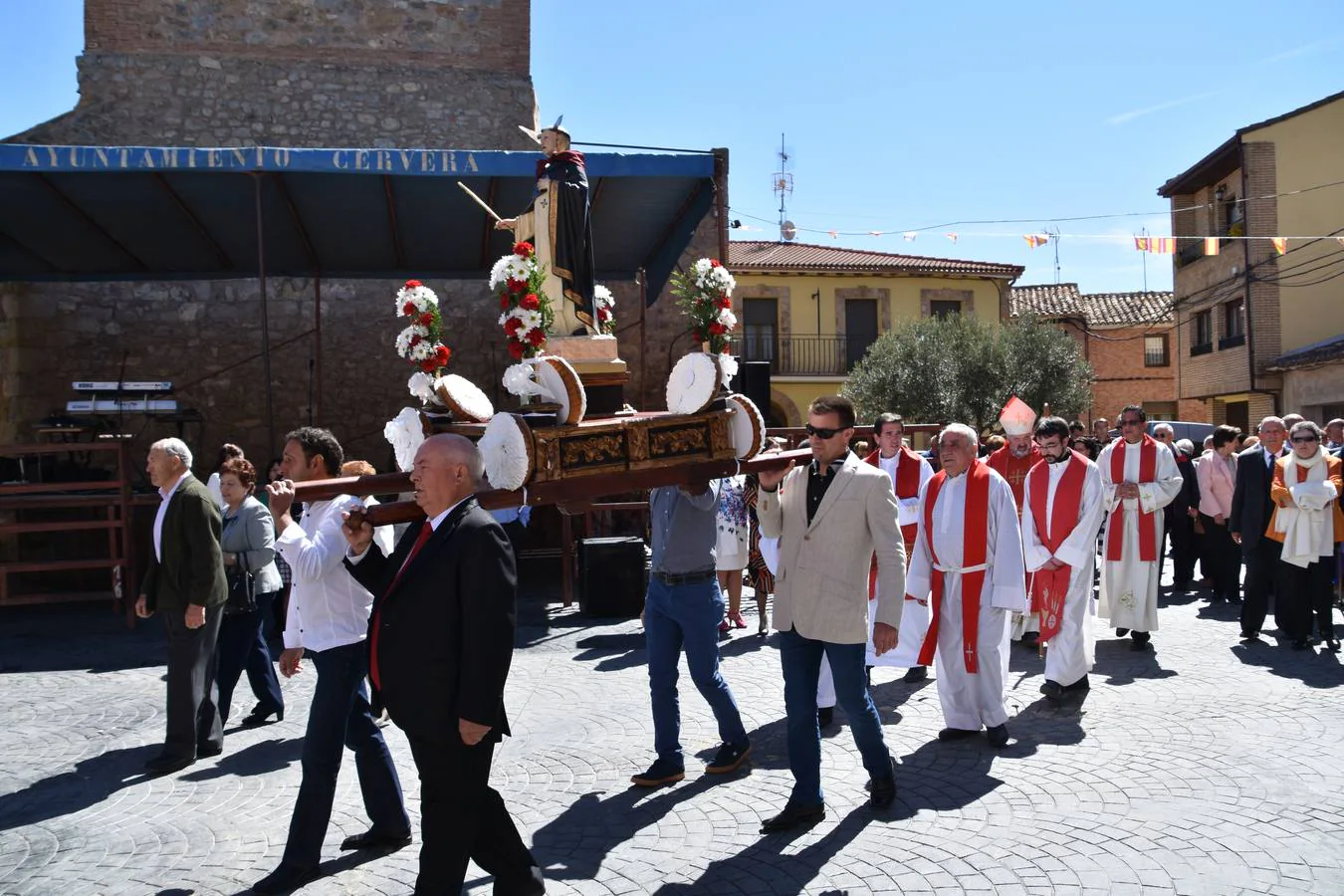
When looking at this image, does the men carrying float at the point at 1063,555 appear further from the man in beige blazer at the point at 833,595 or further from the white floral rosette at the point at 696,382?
the white floral rosette at the point at 696,382

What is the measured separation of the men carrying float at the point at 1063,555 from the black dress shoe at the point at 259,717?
5131 mm

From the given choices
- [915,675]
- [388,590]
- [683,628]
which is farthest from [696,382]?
[915,675]

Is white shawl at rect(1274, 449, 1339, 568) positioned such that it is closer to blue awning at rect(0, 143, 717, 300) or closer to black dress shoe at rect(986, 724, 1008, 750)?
black dress shoe at rect(986, 724, 1008, 750)

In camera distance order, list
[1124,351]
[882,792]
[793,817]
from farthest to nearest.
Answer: [1124,351], [882,792], [793,817]

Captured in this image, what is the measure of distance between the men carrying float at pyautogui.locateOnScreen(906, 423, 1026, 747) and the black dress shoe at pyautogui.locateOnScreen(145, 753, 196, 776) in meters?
4.36

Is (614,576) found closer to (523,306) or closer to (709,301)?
(709,301)


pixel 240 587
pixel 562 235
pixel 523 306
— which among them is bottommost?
Answer: pixel 240 587

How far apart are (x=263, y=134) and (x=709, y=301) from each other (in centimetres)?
1452

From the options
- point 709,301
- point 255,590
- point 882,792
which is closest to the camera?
point 882,792

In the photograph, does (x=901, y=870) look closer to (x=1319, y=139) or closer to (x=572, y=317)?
(x=572, y=317)

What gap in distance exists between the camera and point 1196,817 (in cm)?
453

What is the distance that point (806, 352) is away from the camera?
31.5 m

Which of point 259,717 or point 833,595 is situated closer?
point 833,595

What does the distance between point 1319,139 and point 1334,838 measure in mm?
27320
